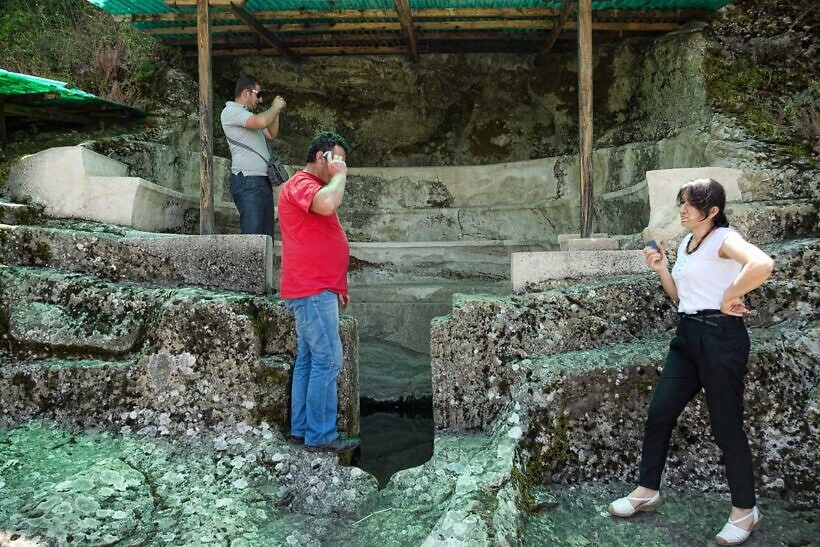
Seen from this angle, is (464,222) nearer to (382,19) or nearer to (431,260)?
(431,260)

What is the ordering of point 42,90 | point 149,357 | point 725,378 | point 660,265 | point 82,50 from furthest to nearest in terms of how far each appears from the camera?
point 82,50 < point 42,90 < point 149,357 < point 660,265 < point 725,378

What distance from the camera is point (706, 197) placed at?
2.74 metres

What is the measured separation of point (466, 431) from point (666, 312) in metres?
1.53

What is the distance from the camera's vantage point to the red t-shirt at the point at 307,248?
11.5 ft

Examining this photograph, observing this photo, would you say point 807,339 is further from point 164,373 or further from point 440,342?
point 164,373

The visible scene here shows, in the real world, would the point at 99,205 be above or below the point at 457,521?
above

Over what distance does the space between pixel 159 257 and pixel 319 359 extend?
1.80 m

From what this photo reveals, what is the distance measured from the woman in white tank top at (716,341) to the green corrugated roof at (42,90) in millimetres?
5591

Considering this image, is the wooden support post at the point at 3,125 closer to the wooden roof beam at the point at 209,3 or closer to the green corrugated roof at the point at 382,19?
the green corrugated roof at the point at 382,19

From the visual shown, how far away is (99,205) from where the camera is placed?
18.2ft

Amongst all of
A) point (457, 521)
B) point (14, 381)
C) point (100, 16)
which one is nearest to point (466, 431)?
point (457, 521)

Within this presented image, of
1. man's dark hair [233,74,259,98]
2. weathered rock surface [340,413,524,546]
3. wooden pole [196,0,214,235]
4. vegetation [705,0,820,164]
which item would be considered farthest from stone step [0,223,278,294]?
vegetation [705,0,820,164]

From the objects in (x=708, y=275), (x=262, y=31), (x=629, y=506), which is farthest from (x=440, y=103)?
(x=629, y=506)

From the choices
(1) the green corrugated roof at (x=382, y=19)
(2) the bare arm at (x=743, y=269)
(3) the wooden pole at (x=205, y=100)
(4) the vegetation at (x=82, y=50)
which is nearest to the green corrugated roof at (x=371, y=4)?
(1) the green corrugated roof at (x=382, y=19)
